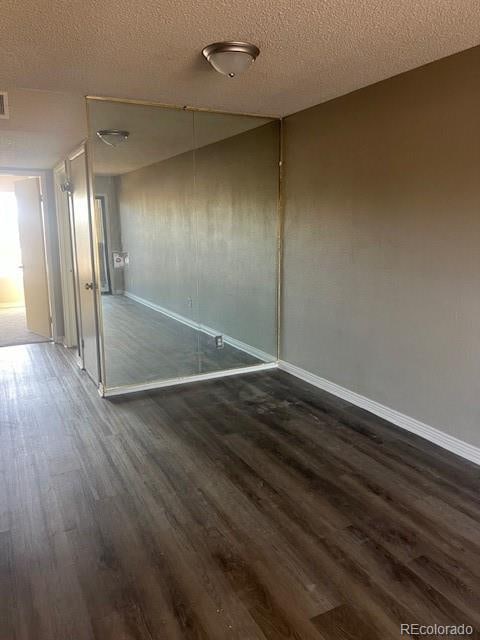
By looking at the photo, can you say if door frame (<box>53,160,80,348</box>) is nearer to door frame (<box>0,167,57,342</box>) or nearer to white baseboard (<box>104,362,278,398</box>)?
door frame (<box>0,167,57,342</box>)

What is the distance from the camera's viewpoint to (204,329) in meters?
4.55

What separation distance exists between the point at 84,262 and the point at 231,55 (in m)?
2.49

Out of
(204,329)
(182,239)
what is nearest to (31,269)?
(182,239)

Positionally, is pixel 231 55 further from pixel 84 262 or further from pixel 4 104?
pixel 84 262

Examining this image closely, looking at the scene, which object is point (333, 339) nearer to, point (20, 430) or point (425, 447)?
point (425, 447)

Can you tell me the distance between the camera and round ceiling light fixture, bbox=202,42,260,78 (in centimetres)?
255

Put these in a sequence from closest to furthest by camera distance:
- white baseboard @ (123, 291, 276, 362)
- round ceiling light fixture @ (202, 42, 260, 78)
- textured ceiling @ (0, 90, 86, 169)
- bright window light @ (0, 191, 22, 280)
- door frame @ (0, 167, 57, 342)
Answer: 1. round ceiling light fixture @ (202, 42, 260, 78)
2. textured ceiling @ (0, 90, 86, 169)
3. white baseboard @ (123, 291, 276, 362)
4. door frame @ (0, 167, 57, 342)
5. bright window light @ (0, 191, 22, 280)

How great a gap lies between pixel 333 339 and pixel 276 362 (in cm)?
100

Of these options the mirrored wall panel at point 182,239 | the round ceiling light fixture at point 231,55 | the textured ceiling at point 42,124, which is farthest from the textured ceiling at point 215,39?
the mirrored wall panel at point 182,239

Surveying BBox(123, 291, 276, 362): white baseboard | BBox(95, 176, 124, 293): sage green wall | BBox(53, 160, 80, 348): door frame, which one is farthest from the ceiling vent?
BBox(53, 160, 80, 348): door frame

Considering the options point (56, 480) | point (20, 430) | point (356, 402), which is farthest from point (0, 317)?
point (356, 402)

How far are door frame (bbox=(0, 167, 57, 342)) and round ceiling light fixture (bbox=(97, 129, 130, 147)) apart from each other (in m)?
2.44

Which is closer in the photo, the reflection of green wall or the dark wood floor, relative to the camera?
the dark wood floor
